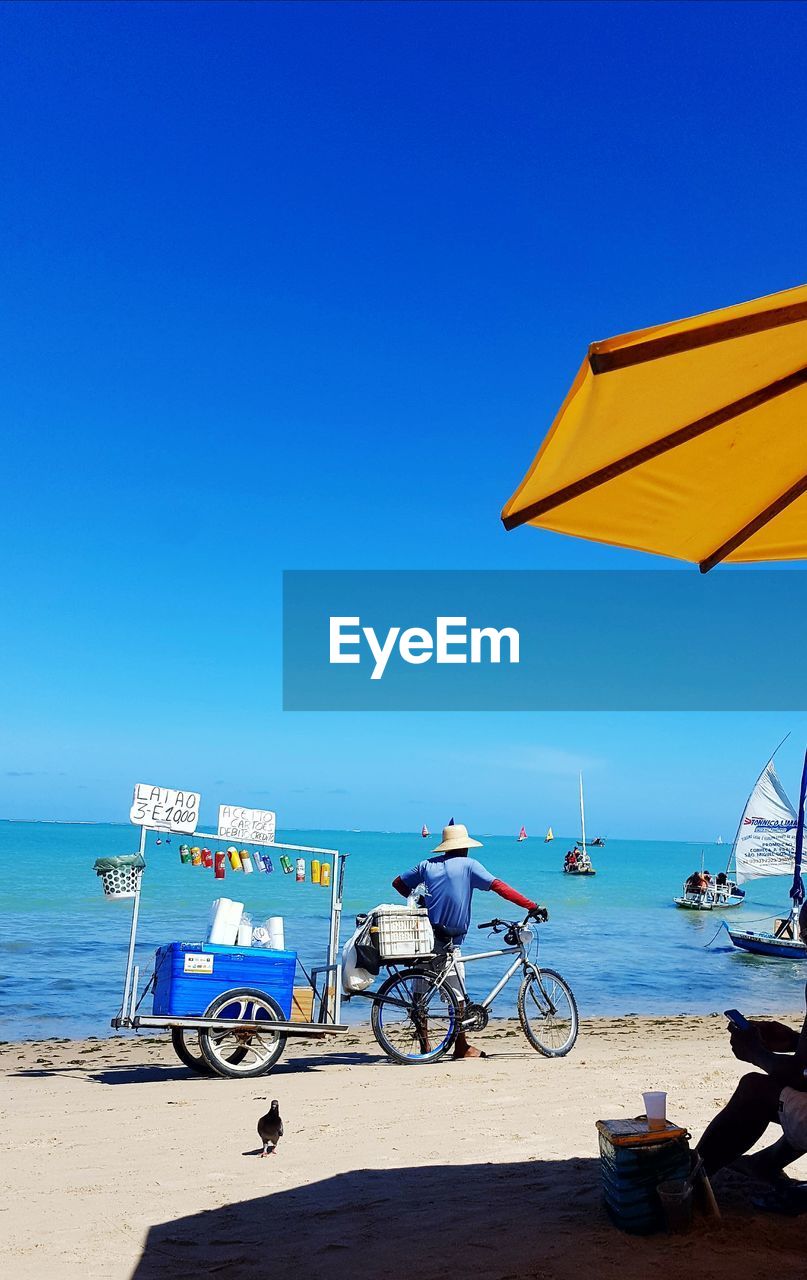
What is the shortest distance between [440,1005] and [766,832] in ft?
92.5

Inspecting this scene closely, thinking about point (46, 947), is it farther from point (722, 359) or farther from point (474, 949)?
point (722, 359)

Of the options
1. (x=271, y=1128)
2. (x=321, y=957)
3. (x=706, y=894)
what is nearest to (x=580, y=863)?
(x=706, y=894)

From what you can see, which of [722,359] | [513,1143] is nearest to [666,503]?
[722,359]

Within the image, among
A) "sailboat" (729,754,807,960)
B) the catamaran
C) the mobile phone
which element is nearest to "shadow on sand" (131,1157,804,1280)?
the mobile phone

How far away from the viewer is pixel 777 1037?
3.44 metres

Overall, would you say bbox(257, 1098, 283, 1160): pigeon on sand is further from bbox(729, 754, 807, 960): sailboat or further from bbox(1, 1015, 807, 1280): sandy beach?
bbox(729, 754, 807, 960): sailboat

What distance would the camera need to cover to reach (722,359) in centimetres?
259

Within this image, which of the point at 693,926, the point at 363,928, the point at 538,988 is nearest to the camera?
the point at 363,928

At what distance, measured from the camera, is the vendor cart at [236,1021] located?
7016mm

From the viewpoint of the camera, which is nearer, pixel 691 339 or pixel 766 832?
pixel 691 339

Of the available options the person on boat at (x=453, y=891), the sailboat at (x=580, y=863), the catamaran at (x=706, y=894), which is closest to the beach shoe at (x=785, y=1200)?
the person on boat at (x=453, y=891)

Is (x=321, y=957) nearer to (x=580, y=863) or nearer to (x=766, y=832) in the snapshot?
(x=766, y=832)

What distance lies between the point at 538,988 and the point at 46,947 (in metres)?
13.0

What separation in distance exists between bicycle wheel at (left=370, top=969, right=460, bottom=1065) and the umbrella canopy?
4.76m
